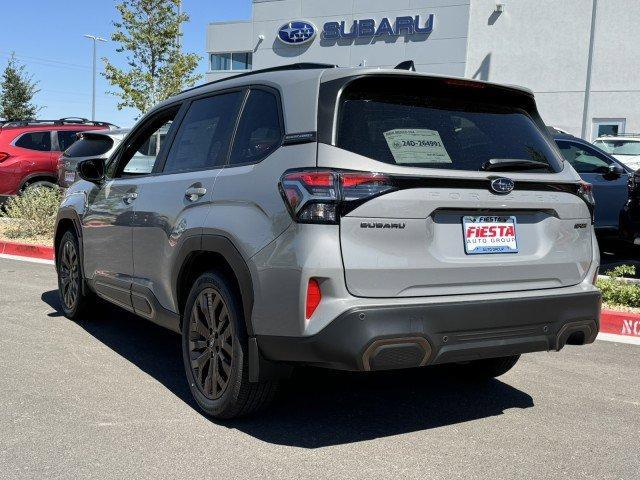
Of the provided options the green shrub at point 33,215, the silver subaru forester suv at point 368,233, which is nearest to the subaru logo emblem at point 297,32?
the green shrub at point 33,215

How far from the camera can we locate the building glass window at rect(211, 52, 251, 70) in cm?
4019

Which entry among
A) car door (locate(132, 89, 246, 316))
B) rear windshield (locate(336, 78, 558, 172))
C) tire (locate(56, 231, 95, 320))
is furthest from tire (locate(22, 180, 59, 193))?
rear windshield (locate(336, 78, 558, 172))

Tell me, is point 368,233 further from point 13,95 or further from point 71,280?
point 13,95

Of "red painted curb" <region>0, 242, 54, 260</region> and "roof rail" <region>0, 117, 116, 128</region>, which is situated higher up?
"roof rail" <region>0, 117, 116, 128</region>

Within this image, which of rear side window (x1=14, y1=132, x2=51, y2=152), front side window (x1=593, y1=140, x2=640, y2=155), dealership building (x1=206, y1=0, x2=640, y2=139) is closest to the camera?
rear side window (x1=14, y1=132, x2=51, y2=152)

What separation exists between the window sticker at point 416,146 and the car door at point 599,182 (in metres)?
7.08

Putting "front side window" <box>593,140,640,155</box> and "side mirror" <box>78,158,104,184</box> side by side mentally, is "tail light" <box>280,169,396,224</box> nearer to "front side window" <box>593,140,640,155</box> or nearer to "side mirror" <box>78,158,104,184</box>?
"side mirror" <box>78,158,104,184</box>

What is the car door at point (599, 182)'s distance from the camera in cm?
998

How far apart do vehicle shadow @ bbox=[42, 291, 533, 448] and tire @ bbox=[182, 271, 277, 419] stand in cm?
15

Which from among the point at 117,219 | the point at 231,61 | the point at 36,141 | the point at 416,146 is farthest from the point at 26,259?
the point at 231,61

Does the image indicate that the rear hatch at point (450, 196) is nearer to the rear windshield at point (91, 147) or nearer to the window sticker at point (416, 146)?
the window sticker at point (416, 146)

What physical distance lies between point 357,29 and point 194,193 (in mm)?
33105

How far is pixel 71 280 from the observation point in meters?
6.08

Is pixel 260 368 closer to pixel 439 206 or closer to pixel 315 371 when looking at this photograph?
Answer: pixel 439 206
